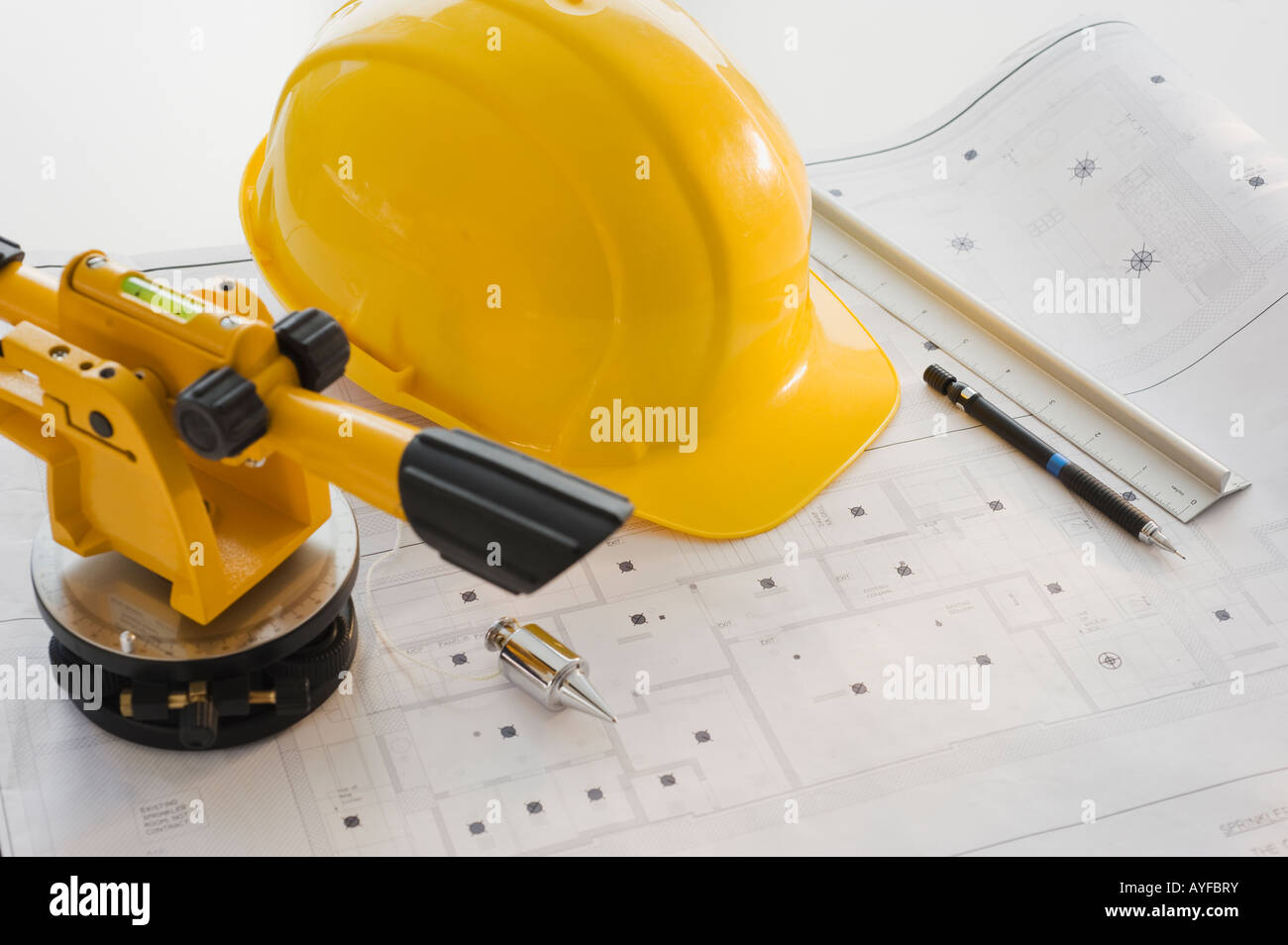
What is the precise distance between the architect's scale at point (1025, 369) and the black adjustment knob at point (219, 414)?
1.14m

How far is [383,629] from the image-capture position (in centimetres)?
158

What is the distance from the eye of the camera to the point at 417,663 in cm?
154

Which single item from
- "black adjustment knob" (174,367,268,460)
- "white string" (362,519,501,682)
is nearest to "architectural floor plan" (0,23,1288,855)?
"white string" (362,519,501,682)

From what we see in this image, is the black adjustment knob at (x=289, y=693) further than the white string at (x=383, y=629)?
No

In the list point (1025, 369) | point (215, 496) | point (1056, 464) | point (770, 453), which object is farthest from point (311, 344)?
point (1025, 369)

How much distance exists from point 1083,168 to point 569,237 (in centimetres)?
102

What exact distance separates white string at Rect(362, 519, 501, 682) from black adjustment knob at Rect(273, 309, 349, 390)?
305 millimetres

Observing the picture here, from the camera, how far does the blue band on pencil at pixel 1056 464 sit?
1804 mm

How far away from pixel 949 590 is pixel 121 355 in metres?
0.97

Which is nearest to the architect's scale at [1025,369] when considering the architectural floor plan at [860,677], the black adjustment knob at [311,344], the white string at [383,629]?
the architectural floor plan at [860,677]

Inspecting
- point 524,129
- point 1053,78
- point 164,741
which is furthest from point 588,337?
point 1053,78

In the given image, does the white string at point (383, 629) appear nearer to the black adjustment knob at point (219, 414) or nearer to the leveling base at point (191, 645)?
the leveling base at point (191, 645)

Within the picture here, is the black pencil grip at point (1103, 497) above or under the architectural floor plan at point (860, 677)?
above

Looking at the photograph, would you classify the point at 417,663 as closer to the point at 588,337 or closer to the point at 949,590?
the point at 588,337
